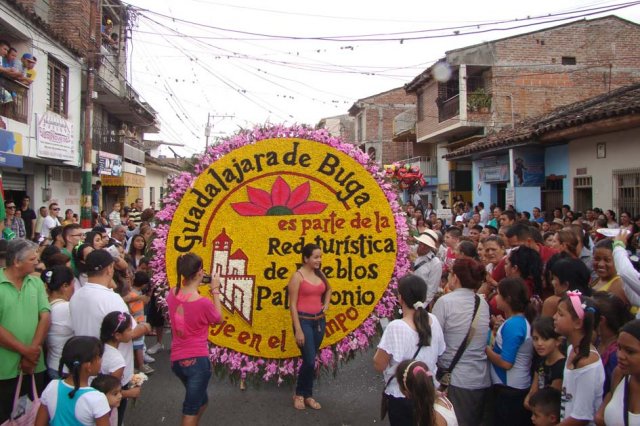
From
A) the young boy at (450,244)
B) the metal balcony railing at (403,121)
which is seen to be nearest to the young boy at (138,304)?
the young boy at (450,244)

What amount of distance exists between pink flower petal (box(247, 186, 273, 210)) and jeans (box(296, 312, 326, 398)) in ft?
3.79

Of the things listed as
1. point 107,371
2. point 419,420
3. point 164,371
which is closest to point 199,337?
point 107,371

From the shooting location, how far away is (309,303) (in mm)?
4852

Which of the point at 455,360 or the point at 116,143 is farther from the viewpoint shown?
the point at 116,143

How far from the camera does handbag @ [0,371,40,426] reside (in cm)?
368

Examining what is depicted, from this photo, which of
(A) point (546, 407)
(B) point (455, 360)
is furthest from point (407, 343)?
(A) point (546, 407)

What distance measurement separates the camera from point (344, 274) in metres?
5.35

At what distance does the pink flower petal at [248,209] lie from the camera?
5352 millimetres

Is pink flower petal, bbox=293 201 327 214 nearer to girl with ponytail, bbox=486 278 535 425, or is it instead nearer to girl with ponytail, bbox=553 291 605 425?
girl with ponytail, bbox=486 278 535 425

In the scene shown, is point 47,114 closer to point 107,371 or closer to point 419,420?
point 107,371

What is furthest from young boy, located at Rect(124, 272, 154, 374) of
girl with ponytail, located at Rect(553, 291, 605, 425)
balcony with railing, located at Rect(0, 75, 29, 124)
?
balcony with railing, located at Rect(0, 75, 29, 124)

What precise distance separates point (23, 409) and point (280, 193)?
2.76 metres

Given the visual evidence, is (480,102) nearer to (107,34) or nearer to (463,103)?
(463,103)

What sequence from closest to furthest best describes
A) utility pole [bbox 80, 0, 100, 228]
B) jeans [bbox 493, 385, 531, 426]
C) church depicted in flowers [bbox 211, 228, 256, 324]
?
jeans [bbox 493, 385, 531, 426] < church depicted in flowers [bbox 211, 228, 256, 324] < utility pole [bbox 80, 0, 100, 228]
